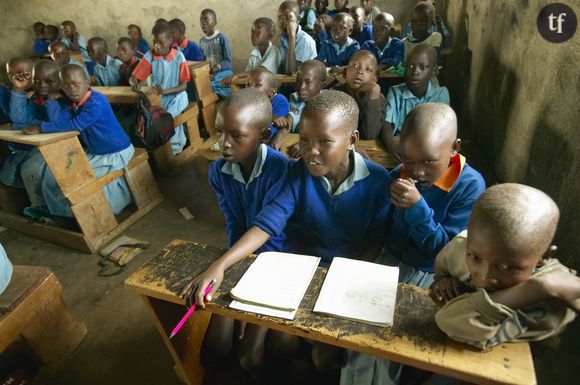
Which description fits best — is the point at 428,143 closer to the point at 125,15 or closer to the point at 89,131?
the point at 89,131

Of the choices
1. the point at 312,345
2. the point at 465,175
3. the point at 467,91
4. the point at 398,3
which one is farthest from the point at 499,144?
the point at 398,3

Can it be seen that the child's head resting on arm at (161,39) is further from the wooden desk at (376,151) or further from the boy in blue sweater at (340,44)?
the wooden desk at (376,151)

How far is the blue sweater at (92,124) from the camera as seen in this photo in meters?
2.58

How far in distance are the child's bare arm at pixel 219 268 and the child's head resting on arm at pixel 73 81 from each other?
2.19 meters

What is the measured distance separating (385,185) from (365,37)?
4589mm

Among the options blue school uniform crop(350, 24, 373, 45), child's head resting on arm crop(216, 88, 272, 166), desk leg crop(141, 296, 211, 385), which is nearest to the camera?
desk leg crop(141, 296, 211, 385)

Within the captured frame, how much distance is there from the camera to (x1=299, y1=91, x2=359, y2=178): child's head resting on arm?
1238mm

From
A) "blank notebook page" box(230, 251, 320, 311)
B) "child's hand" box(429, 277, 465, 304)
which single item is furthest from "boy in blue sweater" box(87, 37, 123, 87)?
"child's hand" box(429, 277, 465, 304)

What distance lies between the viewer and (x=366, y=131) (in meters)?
2.46

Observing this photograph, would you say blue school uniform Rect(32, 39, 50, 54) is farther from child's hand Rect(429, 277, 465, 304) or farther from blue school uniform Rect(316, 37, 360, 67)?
child's hand Rect(429, 277, 465, 304)

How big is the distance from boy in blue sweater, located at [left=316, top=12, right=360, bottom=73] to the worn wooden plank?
298 centimetres

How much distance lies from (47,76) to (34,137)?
61cm

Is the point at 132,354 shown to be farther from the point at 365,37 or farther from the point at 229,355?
the point at 365,37

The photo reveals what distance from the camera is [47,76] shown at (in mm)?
2666
